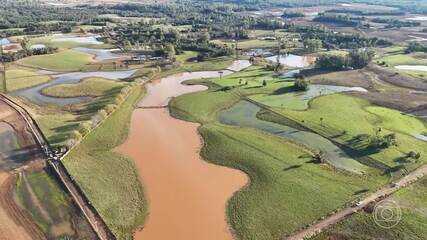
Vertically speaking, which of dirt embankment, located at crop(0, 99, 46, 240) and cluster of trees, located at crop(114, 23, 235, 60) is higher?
cluster of trees, located at crop(114, 23, 235, 60)

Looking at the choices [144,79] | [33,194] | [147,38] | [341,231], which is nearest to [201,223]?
[341,231]

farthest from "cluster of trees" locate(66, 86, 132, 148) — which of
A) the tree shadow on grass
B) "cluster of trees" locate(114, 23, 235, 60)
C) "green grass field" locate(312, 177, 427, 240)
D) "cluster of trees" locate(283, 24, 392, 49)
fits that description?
"cluster of trees" locate(283, 24, 392, 49)

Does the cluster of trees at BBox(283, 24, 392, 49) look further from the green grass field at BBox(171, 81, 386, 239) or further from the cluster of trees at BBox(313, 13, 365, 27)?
the green grass field at BBox(171, 81, 386, 239)

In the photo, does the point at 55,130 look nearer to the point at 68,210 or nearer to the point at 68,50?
the point at 68,210

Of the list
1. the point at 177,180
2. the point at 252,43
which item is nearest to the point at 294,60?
the point at 252,43

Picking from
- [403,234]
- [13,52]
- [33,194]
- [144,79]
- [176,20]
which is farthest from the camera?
[176,20]

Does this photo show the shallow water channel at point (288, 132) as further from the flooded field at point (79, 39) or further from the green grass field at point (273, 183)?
the flooded field at point (79, 39)
